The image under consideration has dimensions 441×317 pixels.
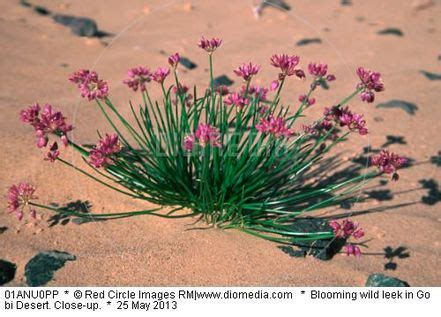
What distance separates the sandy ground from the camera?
2664mm

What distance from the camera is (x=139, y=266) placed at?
262cm

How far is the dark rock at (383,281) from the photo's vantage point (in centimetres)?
259

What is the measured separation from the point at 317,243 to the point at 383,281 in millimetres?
366

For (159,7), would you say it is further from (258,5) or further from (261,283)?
(261,283)

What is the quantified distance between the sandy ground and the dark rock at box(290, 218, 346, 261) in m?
0.05

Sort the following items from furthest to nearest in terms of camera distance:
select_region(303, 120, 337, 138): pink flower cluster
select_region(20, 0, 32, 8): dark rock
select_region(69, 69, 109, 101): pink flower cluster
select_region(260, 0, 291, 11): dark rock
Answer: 1. select_region(260, 0, 291, 11): dark rock
2. select_region(20, 0, 32, 8): dark rock
3. select_region(303, 120, 337, 138): pink flower cluster
4. select_region(69, 69, 109, 101): pink flower cluster

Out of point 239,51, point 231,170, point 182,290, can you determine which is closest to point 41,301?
point 182,290

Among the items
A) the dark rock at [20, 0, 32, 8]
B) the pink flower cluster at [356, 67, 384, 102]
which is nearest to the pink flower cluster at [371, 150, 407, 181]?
the pink flower cluster at [356, 67, 384, 102]

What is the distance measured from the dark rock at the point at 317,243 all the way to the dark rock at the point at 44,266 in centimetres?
112

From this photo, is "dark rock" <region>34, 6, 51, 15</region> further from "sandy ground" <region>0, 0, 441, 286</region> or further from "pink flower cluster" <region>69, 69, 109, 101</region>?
"pink flower cluster" <region>69, 69, 109, 101</region>

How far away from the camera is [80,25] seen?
18.4 ft

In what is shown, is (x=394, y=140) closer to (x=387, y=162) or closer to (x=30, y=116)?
(x=387, y=162)

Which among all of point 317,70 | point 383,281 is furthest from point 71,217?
point 383,281

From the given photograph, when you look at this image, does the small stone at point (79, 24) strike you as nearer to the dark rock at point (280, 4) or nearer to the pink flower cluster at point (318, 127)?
the dark rock at point (280, 4)
